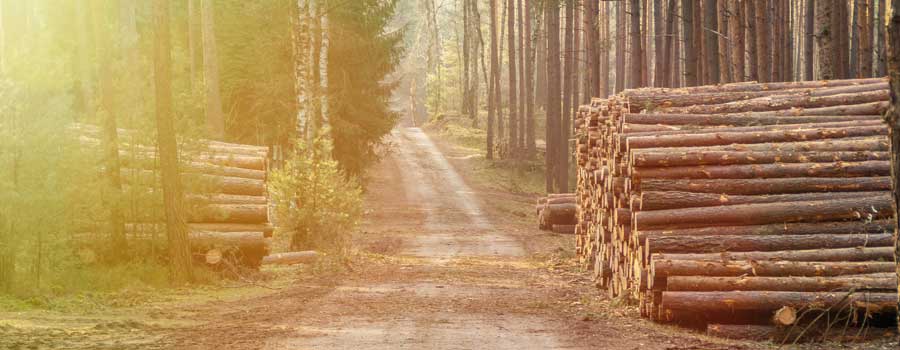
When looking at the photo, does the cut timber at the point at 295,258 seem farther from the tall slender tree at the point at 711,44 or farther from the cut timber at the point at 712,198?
the tall slender tree at the point at 711,44

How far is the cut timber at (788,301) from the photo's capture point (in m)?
10.9

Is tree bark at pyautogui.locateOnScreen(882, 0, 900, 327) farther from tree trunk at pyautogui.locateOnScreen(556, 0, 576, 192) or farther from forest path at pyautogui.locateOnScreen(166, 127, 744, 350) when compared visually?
tree trunk at pyautogui.locateOnScreen(556, 0, 576, 192)

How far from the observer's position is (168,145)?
1543cm

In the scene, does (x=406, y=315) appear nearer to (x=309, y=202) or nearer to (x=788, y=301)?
(x=788, y=301)

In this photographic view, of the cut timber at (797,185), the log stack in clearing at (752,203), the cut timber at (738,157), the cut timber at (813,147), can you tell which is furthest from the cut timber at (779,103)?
the cut timber at (797,185)

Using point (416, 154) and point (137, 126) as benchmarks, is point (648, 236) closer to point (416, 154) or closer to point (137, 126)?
point (137, 126)

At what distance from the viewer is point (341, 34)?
32.7 metres

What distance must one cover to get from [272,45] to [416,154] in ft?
81.9

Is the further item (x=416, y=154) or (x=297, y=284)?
(x=416, y=154)

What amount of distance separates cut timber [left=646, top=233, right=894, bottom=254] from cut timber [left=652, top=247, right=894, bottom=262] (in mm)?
162

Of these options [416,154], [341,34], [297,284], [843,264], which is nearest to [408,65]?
[416,154]

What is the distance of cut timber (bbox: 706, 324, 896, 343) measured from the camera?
1084 cm

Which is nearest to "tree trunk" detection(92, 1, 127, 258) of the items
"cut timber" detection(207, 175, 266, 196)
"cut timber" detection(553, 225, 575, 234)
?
"cut timber" detection(207, 175, 266, 196)

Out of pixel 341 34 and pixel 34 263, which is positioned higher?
pixel 341 34
